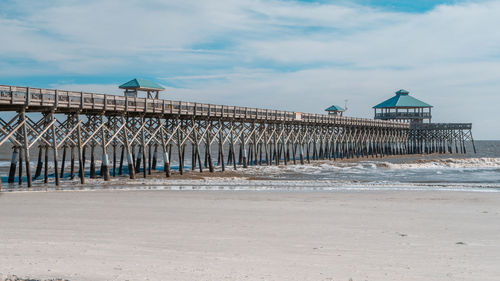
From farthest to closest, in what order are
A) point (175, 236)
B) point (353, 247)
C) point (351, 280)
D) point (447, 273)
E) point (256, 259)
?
point (175, 236)
point (353, 247)
point (256, 259)
point (447, 273)
point (351, 280)

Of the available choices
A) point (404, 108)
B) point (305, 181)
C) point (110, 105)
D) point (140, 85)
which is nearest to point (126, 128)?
point (110, 105)

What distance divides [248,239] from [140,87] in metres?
23.5

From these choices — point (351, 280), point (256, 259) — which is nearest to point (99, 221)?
point (256, 259)

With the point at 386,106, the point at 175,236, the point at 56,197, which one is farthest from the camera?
the point at 386,106

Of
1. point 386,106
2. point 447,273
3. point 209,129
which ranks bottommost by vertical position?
point 447,273

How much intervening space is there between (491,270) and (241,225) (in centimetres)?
501

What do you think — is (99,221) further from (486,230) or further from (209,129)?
(209,129)

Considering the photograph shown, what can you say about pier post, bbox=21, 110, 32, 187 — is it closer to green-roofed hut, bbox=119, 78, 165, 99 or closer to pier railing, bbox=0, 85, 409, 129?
pier railing, bbox=0, 85, 409, 129

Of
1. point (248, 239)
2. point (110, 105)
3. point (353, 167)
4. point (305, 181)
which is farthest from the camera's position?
point (353, 167)

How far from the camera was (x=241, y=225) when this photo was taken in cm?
1111

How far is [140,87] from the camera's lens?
31781 millimetres

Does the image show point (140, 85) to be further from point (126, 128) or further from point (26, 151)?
point (26, 151)

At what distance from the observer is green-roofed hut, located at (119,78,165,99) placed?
104 feet

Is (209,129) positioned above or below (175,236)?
above
